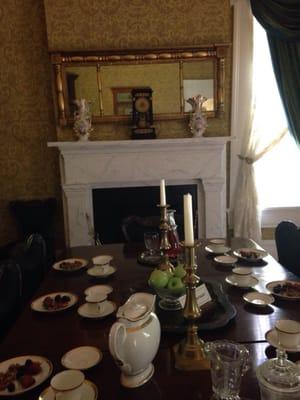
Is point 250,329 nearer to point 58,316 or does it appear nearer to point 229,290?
point 229,290

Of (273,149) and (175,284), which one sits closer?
(175,284)

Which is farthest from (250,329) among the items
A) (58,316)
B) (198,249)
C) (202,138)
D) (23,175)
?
(23,175)

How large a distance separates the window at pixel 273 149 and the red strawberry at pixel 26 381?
3.04 m

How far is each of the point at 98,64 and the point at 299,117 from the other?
1852 millimetres

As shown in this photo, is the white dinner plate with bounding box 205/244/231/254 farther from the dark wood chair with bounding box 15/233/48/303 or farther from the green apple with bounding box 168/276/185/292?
the dark wood chair with bounding box 15/233/48/303

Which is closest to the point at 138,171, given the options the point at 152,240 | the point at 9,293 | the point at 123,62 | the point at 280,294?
the point at 123,62

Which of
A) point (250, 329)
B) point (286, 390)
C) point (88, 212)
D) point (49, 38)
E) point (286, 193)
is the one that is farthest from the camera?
point (286, 193)

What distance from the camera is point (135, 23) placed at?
3.31 m

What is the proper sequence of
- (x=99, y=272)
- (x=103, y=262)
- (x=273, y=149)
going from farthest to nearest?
(x=273, y=149), (x=103, y=262), (x=99, y=272)

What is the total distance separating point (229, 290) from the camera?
1619mm

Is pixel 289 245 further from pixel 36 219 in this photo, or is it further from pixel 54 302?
pixel 36 219

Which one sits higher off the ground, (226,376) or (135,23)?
(135,23)

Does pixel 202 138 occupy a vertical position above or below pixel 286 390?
above

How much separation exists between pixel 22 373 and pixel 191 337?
0.49 m
